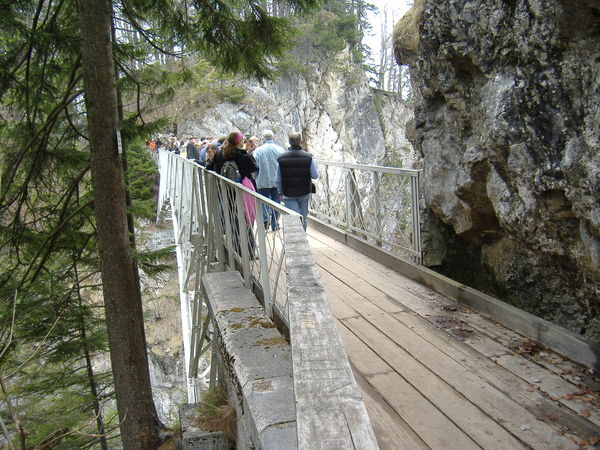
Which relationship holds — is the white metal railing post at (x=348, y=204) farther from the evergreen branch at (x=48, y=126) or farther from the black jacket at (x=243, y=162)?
the evergreen branch at (x=48, y=126)

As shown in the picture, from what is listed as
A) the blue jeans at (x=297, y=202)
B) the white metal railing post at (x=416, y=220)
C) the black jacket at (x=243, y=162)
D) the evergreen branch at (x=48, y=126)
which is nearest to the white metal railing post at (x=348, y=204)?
the blue jeans at (x=297, y=202)

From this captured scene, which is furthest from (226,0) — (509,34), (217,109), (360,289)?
(217,109)

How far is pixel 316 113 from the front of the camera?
122 feet

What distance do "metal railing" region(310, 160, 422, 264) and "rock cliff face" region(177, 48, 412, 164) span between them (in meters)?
23.8

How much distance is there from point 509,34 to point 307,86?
112 ft

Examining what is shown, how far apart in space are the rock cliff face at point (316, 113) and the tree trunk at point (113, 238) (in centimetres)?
2614

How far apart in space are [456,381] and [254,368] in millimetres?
1330

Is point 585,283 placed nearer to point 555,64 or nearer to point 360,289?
point 555,64

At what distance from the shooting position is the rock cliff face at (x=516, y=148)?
3076 mm

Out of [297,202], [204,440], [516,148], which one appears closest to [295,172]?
[297,202]

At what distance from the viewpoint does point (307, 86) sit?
120ft

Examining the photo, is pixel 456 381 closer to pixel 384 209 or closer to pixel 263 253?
pixel 263 253

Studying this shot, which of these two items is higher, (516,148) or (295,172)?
(516,148)

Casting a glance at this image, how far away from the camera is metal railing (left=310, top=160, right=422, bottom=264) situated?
5.47 meters
